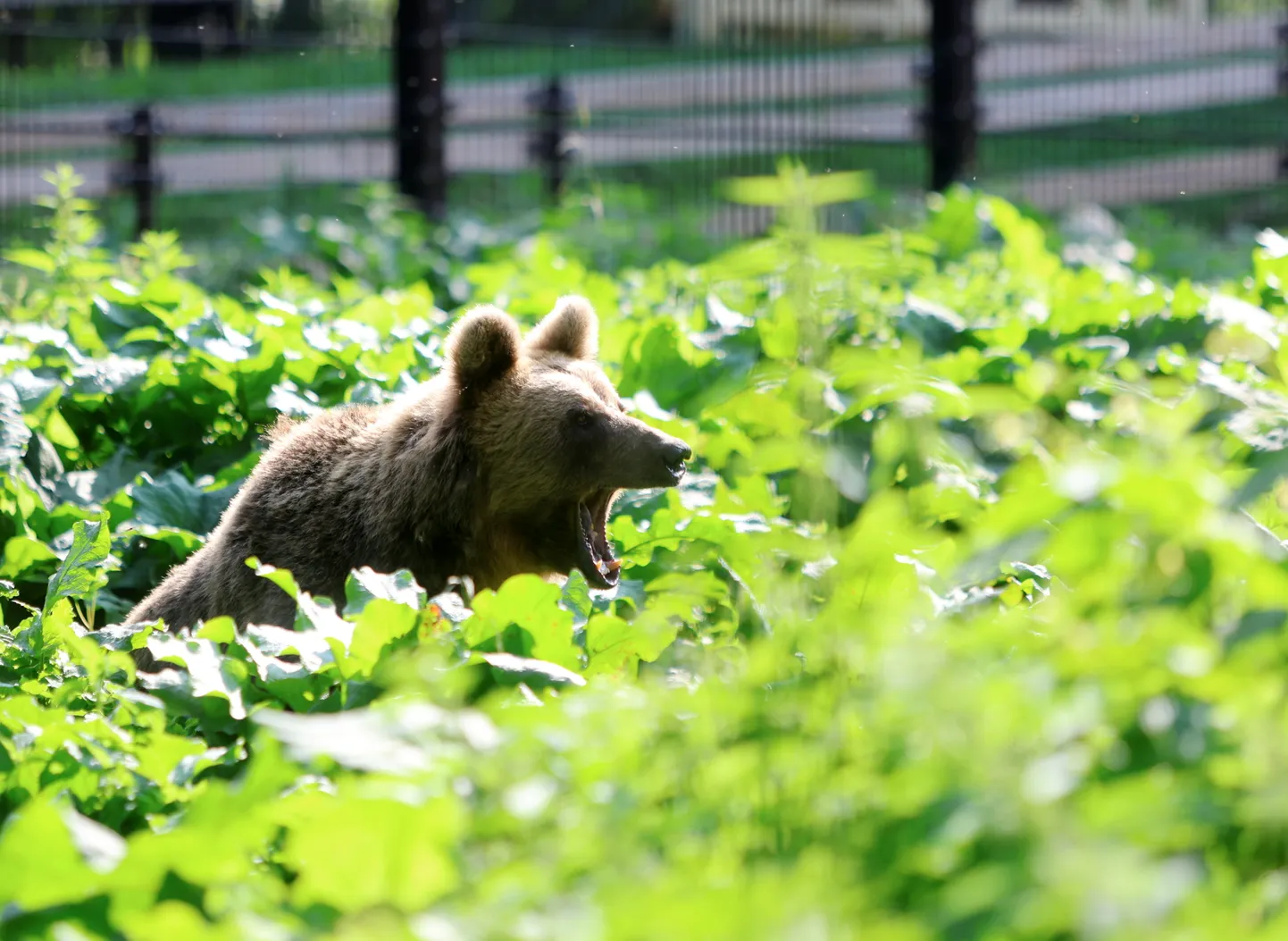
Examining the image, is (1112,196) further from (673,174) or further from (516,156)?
(516,156)

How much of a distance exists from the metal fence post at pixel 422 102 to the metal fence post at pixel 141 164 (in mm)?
2365

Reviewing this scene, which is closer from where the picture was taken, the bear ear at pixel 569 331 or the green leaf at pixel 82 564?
the green leaf at pixel 82 564

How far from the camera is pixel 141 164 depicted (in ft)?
39.4

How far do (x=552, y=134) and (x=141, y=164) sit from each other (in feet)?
9.80

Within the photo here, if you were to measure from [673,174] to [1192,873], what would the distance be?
46.1 feet

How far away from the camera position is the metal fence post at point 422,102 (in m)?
10.2

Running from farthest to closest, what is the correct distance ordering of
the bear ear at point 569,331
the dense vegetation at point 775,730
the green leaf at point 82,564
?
the bear ear at point 569,331 → the green leaf at point 82,564 → the dense vegetation at point 775,730

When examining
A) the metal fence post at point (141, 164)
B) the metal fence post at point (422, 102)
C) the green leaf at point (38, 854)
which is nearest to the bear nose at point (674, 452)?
the green leaf at point (38, 854)

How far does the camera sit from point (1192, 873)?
5.14 feet

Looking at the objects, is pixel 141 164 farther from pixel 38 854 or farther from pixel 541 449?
pixel 38 854

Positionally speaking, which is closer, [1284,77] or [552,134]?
[552,134]

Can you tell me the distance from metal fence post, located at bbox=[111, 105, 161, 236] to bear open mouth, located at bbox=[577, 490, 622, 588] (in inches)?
330

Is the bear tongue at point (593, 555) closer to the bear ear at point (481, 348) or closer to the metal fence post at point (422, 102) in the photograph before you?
the bear ear at point (481, 348)

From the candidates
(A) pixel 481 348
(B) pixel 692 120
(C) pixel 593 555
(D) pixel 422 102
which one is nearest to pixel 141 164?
(D) pixel 422 102
